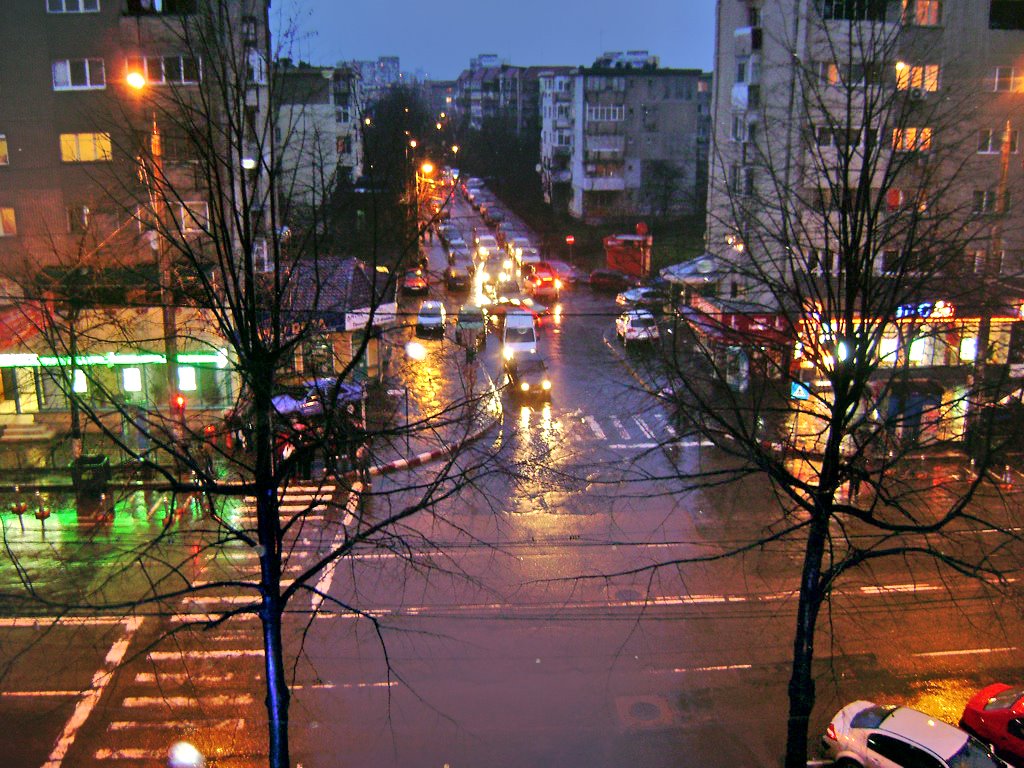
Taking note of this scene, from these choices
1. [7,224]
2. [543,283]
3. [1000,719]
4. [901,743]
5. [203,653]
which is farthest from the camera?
[543,283]

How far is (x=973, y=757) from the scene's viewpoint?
8.62m

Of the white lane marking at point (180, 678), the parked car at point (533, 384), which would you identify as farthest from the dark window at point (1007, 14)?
the white lane marking at point (180, 678)

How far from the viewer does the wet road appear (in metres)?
9.40

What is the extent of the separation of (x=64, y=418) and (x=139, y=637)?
11.8m

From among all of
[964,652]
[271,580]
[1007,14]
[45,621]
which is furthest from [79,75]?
[1007,14]

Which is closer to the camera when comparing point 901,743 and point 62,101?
point 901,743

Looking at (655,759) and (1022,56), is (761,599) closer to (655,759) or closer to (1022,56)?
(655,759)

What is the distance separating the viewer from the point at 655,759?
916 centimetres

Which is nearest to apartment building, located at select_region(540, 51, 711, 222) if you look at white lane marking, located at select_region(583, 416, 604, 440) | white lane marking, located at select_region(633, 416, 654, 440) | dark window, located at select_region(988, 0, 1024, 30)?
dark window, located at select_region(988, 0, 1024, 30)

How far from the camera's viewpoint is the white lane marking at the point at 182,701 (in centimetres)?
1002

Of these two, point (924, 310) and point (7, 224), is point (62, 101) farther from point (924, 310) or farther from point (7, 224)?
point (924, 310)

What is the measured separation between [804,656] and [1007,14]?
23.5 m

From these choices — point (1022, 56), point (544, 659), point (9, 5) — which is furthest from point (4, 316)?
point (1022, 56)

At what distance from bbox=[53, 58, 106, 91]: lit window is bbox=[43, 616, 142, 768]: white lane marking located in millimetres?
15576
